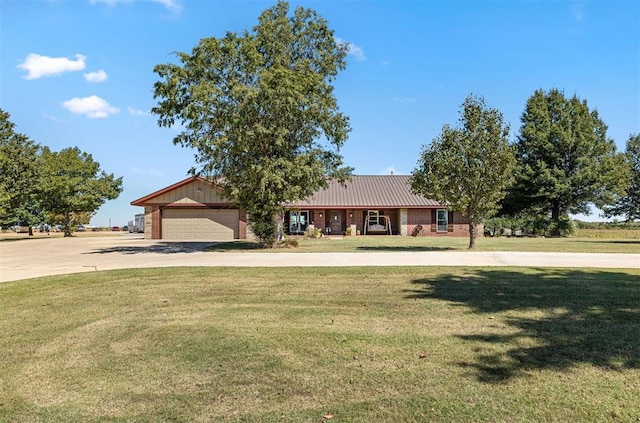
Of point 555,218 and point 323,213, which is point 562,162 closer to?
point 555,218

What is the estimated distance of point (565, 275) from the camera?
9.92 m

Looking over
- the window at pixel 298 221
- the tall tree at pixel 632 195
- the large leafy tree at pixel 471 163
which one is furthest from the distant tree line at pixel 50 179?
the tall tree at pixel 632 195

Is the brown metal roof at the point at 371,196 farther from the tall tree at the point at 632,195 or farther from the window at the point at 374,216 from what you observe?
the tall tree at the point at 632,195

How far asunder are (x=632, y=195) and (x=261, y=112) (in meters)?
38.5

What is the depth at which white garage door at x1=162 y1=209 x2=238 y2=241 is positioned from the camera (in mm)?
32500

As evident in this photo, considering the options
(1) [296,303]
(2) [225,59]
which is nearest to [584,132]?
(2) [225,59]

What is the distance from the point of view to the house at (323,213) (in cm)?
3244

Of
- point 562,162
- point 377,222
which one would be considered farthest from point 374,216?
point 562,162

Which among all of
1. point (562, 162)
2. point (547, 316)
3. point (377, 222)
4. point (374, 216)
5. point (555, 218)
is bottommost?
point (547, 316)

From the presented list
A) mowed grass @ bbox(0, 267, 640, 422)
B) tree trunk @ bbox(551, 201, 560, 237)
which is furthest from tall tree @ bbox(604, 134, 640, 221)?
mowed grass @ bbox(0, 267, 640, 422)

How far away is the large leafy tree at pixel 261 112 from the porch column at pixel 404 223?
1492cm

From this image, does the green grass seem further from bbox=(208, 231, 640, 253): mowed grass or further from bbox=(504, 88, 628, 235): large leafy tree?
bbox=(504, 88, 628, 235): large leafy tree

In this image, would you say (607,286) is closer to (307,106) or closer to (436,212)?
(307,106)

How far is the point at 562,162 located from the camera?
37.0 metres
